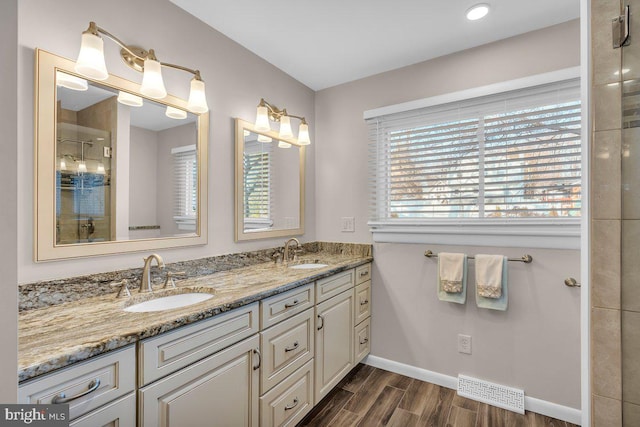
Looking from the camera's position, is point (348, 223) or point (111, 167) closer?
point (111, 167)

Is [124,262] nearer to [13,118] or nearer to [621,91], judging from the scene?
[13,118]

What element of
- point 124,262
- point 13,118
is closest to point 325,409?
point 124,262

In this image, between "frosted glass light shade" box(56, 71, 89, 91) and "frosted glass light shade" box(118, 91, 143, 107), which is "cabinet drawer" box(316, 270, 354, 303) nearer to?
"frosted glass light shade" box(118, 91, 143, 107)

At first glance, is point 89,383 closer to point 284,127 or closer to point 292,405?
point 292,405

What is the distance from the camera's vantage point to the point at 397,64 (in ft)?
7.52

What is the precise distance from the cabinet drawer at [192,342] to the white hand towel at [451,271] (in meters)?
1.35

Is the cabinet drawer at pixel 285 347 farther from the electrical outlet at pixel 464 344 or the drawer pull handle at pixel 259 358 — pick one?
the electrical outlet at pixel 464 344

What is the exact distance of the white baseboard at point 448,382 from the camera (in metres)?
1.79

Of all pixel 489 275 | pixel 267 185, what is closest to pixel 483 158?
pixel 489 275

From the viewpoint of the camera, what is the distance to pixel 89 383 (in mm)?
810

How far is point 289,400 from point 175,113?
1.65 m

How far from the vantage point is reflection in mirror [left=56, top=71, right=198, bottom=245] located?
1.22 m

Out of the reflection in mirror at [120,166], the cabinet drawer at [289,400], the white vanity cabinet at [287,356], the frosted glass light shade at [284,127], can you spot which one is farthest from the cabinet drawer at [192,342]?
the frosted glass light shade at [284,127]

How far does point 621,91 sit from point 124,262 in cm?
208
